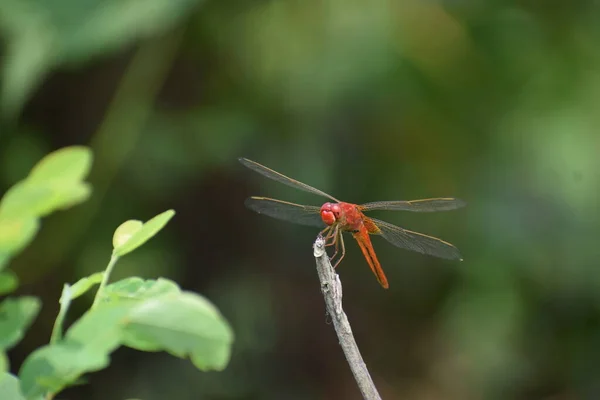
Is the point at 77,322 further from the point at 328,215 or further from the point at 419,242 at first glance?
the point at 419,242

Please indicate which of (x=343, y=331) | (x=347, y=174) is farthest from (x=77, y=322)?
(x=347, y=174)

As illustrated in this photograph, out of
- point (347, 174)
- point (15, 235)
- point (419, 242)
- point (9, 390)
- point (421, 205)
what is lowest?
point (9, 390)

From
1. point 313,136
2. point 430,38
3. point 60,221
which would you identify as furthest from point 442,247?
point 60,221

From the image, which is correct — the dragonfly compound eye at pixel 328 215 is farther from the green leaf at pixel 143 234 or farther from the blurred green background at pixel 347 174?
the green leaf at pixel 143 234

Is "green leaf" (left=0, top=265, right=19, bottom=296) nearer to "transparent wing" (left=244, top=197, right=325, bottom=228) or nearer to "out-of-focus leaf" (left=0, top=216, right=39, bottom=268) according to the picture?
"out-of-focus leaf" (left=0, top=216, right=39, bottom=268)

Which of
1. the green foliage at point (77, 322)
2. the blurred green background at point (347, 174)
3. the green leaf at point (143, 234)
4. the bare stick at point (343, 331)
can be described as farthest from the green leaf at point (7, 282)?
the blurred green background at point (347, 174)

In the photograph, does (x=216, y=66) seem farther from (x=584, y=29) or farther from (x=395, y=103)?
(x=584, y=29)

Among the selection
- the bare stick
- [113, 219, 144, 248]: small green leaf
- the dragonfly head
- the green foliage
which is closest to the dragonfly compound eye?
the dragonfly head
